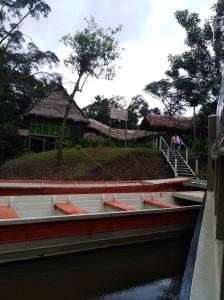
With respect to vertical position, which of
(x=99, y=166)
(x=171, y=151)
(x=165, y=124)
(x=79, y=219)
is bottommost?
(x=79, y=219)

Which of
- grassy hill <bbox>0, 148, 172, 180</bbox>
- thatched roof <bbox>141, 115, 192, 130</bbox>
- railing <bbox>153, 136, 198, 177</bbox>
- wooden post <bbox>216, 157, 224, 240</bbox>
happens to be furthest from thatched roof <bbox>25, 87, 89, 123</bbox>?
wooden post <bbox>216, 157, 224, 240</bbox>

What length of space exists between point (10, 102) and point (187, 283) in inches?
951

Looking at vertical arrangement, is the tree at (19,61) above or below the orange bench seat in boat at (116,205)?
above

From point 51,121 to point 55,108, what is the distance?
105 cm

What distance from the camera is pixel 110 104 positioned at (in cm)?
3412

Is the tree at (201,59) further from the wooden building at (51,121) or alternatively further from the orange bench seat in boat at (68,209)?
the orange bench seat in boat at (68,209)

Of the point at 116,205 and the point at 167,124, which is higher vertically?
the point at 167,124

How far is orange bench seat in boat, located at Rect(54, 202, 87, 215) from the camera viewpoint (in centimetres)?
536

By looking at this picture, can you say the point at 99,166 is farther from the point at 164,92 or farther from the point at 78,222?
the point at 164,92

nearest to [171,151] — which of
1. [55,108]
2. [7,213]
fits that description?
[55,108]

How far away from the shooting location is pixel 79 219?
15.9ft

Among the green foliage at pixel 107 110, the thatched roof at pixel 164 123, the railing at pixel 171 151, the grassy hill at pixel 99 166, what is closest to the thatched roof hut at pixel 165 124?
the thatched roof at pixel 164 123

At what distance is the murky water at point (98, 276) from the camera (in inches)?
154

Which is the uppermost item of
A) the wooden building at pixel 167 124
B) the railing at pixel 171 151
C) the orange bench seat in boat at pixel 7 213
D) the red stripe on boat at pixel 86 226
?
the wooden building at pixel 167 124
